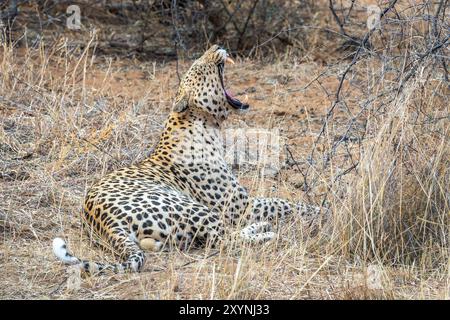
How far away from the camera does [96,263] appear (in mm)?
5309

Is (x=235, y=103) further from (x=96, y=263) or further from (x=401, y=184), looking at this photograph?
(x=96, y=263)

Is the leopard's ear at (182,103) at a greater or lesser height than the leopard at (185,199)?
greater

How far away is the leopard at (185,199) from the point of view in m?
5.74

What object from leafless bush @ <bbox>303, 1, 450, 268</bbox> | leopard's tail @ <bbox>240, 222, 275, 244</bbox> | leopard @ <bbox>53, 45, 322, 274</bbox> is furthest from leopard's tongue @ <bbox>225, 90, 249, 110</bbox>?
A: leafless bush @ <bbox>303, 1, 450, 268</bbox>

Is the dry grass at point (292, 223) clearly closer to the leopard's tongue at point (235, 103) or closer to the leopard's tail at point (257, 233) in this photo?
the leopard's tail at point (257, 233)

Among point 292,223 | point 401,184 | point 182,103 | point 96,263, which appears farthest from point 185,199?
point 401,184

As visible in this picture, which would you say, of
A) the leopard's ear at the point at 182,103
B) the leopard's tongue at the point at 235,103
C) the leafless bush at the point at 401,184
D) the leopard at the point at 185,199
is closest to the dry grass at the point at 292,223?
the leafless bush at the point at 401,184

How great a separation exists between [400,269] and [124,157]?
108 inches

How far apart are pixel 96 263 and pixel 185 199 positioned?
99 cm

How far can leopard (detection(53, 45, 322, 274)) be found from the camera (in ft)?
18.8

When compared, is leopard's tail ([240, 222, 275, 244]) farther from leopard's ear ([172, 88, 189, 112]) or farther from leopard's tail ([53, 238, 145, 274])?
leopard's ear ([172, 88, 189, 112])

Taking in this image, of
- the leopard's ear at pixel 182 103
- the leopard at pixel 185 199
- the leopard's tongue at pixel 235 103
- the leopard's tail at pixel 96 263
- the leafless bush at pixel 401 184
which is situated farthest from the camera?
the leopard's tongue at pixel 235 103
